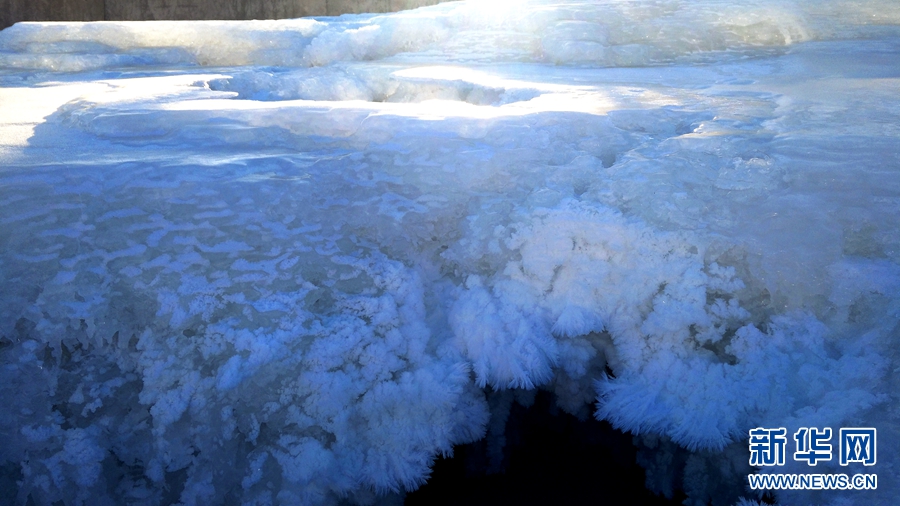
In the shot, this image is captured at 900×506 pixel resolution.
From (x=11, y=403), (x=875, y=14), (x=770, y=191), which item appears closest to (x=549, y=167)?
(x=770, y=191)

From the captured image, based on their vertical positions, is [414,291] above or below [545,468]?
above

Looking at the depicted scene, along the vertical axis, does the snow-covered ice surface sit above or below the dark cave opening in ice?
above

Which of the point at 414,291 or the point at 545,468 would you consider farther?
the point at 414,291

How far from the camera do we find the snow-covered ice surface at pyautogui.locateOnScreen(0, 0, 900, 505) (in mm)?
955

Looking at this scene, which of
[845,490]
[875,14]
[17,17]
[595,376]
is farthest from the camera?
[17,17]

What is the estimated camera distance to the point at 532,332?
1110 millimetres

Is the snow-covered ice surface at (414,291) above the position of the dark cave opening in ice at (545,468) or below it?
above

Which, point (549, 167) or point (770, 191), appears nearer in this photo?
point (770, 191)

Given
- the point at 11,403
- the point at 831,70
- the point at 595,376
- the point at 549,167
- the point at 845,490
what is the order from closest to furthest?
the point at 845,490 → the point at 11,403 → the point at 595,376 → the point at 549,167 → the point at 831,70

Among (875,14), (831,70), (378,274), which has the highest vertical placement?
(875,14)

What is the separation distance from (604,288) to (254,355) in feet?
2.15

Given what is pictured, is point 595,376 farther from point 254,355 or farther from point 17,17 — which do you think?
point 17,17

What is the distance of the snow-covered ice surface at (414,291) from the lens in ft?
3.13

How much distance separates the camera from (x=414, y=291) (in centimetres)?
→ 117
